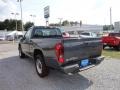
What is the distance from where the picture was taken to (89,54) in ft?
20.2

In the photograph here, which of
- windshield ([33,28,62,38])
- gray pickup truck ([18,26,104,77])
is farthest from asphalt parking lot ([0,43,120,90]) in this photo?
windshield ([33,28,62,38])

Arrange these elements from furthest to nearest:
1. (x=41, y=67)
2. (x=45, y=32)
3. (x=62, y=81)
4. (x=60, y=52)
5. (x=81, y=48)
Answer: (x=45, y=32) → (x=41, y=67) → (x=62, y=81) → (x=81, y=48) → (x=60, y=52)

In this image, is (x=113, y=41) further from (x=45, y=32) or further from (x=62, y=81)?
(x=62, y=81)

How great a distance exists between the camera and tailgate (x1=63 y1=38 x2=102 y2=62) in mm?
5383

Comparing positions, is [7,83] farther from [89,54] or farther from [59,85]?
[89,54]

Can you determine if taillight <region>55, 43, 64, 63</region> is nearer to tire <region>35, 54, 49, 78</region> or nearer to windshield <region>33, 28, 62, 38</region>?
tire <region>35, 54, 49, 78</region>

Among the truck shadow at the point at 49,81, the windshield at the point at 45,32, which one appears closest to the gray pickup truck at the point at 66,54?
the truck shadow at the point at 49,81

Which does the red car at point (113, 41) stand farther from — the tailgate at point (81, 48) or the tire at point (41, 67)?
the tire at point (41, 67)

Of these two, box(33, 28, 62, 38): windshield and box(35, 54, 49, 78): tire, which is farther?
Result: box(33, 28, 62, 38): windshield

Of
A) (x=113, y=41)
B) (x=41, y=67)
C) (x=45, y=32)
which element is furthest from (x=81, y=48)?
(x=113, y=41)

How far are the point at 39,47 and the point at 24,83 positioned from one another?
1.35 m

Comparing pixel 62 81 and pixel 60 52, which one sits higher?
pixel 60 52

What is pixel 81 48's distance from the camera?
5.76m

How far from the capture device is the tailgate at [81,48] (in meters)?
5.38
